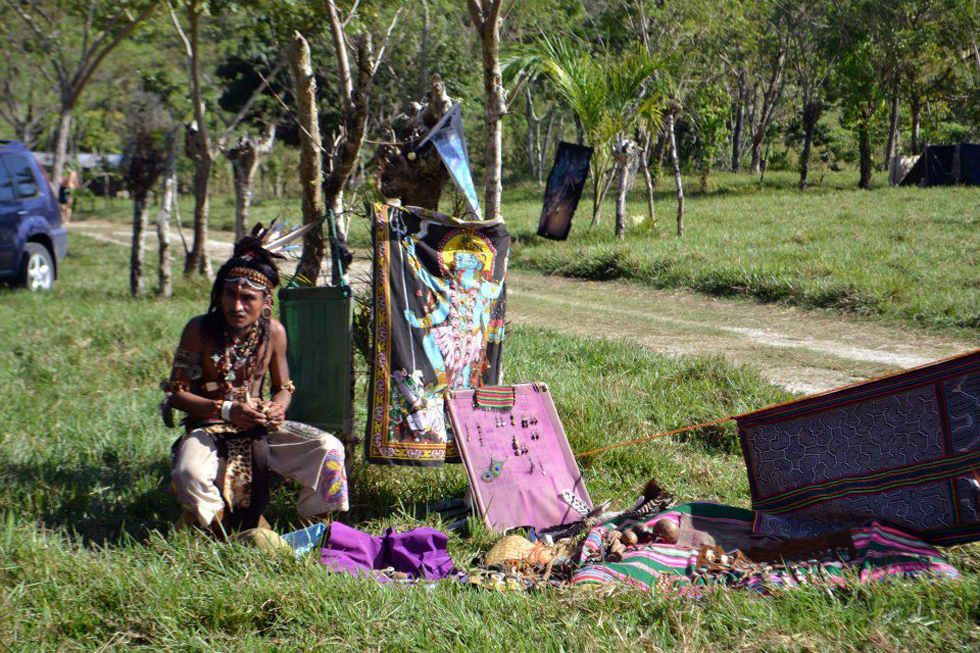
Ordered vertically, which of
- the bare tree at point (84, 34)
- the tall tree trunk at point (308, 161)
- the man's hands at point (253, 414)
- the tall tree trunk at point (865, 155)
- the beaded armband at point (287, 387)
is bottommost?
the man's hands at point (253, 414)

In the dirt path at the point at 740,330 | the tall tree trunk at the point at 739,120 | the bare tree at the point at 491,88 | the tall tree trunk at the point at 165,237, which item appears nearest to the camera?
the bare tree at the point at 491,88

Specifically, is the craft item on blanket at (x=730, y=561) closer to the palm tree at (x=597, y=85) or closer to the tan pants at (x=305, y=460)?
the tan pants at (x=305, y=460)

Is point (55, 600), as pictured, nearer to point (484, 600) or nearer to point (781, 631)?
point (484, 600)

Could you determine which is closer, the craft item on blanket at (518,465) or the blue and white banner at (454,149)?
the craft item on blanket at (518,465)

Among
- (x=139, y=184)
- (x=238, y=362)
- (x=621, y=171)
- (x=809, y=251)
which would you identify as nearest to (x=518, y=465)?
(x=238, y=362)

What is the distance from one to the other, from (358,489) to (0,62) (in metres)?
29.6

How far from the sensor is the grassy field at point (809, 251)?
917 cm

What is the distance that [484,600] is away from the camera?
3.23 m

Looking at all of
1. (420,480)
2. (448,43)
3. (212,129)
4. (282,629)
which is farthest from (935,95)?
(282,629)

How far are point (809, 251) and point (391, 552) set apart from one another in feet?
30.9

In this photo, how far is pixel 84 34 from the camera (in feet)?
60.5

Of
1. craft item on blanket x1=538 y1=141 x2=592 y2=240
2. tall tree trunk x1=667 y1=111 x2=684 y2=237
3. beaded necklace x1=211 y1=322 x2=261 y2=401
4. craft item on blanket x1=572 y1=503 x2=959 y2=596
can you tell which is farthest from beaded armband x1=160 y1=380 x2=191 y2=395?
tall tree trunk x1=667 y1=111 x2=684 y2=237

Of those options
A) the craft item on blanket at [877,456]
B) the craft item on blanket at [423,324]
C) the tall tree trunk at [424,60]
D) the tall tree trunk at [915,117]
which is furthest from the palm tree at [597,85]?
the tall tree trunk at [915,117]

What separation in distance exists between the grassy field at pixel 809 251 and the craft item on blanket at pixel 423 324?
0.82m
